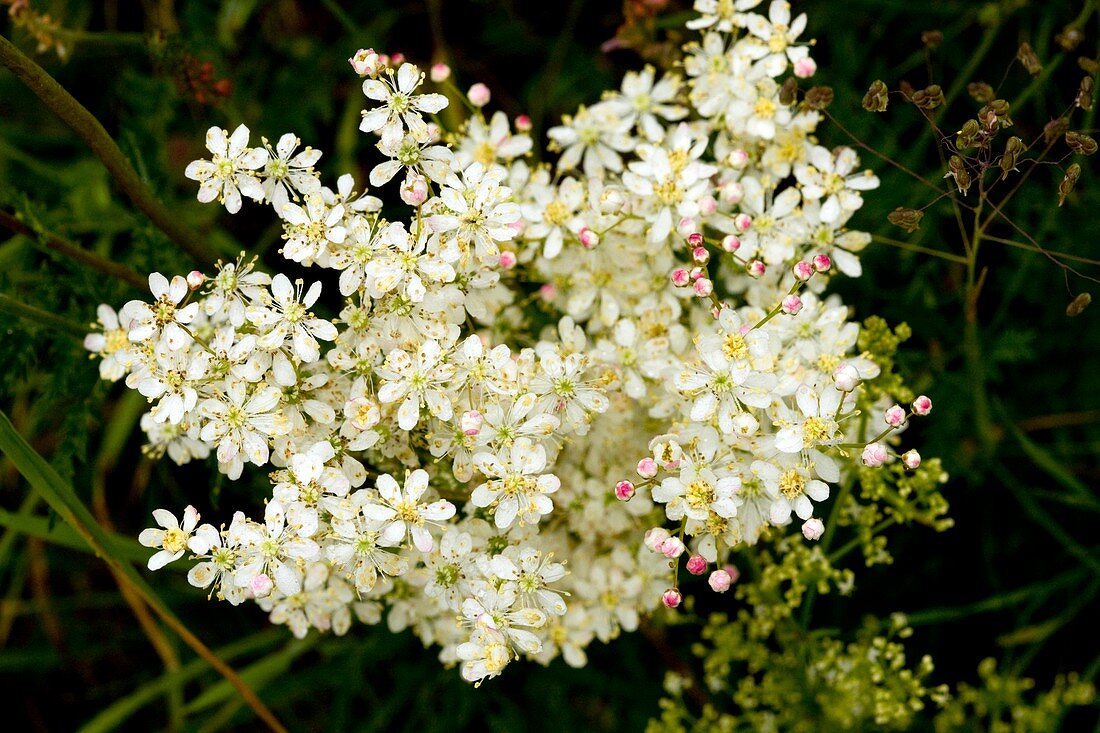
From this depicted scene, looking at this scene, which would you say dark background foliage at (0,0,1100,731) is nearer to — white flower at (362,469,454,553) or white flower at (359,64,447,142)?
white flower at (359,64,447,142)

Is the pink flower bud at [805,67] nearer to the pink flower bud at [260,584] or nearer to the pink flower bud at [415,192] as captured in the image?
the pink flower bud at [415,192]

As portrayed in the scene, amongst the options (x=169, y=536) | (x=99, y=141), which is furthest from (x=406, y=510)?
(x=99, y=141)

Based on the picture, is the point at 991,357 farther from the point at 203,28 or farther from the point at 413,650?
the point at 203,28

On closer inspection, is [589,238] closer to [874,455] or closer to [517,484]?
[517,484]

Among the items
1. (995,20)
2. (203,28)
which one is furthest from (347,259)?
(995,20)

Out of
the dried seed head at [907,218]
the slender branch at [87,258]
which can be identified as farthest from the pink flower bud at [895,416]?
the slender branch at [87,258]

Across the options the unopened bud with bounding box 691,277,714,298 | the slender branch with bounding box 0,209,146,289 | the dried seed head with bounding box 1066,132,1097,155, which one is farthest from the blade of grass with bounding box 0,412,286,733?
the dried seed head with bounding box 1066,132,1097,155
